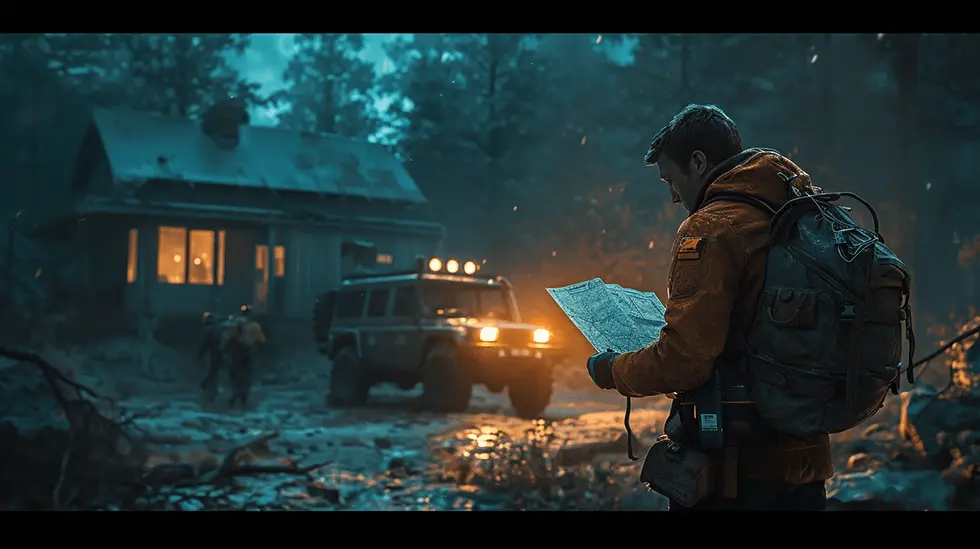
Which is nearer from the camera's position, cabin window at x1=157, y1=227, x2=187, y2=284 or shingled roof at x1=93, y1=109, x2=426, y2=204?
cabin window at x1=157, y1=227, x2=187, y2=284

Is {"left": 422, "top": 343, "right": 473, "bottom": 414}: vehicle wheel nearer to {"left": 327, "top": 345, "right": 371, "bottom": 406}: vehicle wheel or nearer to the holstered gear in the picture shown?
{"left": 327, "top": 345, "right": 371, "bottom": 406}: vehicle wheel

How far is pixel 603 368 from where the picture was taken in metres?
1.93

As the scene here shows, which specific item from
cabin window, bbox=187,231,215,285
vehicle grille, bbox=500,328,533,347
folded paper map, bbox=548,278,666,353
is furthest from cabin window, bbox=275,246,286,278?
folded paper map, bbox=548,278,666,353

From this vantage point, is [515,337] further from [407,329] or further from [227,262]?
[227,262]

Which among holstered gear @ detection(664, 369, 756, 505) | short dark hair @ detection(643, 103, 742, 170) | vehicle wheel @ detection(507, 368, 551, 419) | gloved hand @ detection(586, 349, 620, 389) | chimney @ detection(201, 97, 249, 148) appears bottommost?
vehicle wheel @ detection(507, 368, 551, 419)

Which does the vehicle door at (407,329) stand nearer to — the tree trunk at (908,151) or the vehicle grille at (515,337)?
the vehicle grille at (515,337)

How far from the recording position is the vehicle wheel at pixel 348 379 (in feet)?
31.3

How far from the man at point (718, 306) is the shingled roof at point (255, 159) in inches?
419

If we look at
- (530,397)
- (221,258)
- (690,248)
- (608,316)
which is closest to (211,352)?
(221,258)

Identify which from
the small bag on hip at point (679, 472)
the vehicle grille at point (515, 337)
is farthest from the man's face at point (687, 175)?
the vehicle grille at point (515, 337)

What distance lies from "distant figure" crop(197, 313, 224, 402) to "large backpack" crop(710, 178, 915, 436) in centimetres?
971

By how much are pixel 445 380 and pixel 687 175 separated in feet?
22.6

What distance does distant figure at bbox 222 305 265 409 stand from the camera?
10469 mm
